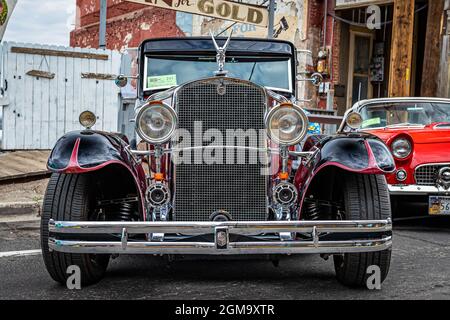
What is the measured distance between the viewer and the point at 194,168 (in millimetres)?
4039

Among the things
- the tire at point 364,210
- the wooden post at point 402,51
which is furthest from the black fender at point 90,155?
the wooden post at point 402,51

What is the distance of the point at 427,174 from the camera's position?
273 inches

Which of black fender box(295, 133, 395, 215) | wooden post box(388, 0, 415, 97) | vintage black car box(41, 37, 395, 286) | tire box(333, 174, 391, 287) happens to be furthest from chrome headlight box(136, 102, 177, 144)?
wooden post box(388, 0, 415, 97)

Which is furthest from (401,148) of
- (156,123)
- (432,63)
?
(432,63)

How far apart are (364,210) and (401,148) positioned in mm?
3234

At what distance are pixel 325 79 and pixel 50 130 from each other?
22.5 ft

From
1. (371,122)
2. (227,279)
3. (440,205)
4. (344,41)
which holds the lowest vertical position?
(227,279)

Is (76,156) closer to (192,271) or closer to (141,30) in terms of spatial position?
(192,271)

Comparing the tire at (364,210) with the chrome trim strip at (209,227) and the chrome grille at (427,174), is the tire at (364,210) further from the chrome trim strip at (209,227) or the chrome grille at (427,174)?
the chrome grille at (427,174)

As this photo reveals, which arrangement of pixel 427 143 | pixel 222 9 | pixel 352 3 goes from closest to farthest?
1. pixel 427 143
2. pixel 222 9
3. pixel 352 3

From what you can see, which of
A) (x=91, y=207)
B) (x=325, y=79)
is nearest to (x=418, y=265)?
(x=91, y=207)

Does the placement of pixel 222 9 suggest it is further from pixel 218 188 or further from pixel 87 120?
pixel 218 188

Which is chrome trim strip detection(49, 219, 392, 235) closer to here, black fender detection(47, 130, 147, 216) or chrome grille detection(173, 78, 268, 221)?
black fender detection(47, 130, 147, 216)
